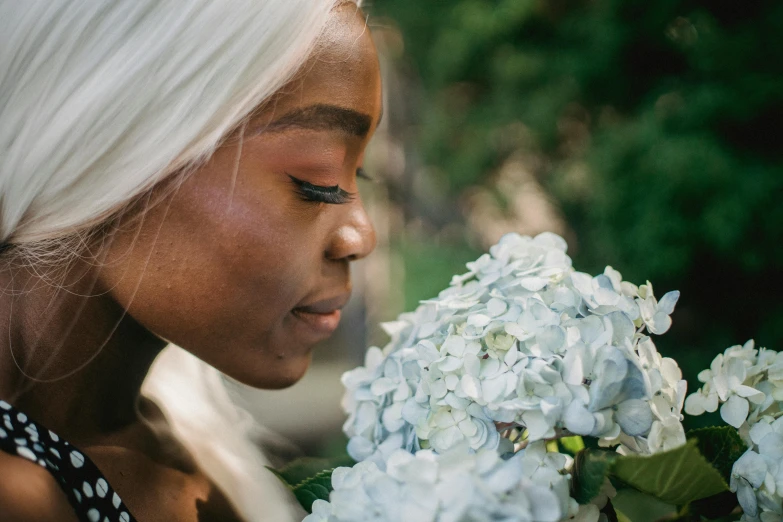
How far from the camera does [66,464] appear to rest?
690mm

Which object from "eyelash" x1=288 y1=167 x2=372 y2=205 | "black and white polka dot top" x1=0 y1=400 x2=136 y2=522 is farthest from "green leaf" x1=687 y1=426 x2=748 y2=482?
"black and white polka dot top" x1=0 y1=400 x2=136 y2=522

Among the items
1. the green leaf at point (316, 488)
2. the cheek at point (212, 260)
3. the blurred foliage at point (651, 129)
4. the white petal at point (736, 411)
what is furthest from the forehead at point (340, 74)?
the blurred foliage at point (651, 129)

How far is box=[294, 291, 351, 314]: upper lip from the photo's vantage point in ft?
2.74

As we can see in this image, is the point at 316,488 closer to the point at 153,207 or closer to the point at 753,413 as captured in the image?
the point at 153,207


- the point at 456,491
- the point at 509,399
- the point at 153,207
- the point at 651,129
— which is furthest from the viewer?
the point at 651,129

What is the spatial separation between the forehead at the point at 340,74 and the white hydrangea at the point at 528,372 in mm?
271

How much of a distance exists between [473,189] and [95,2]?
2.08m

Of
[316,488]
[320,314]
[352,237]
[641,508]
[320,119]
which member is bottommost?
[641,508]

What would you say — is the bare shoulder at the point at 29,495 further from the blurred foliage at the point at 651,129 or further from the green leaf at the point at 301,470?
the blurred foliage at the point at 651,129

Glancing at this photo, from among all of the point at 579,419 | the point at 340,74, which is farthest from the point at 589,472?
the point at 340,74

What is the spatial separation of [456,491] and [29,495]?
1.34ft

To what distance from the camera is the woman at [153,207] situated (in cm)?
69

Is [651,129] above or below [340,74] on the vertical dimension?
below

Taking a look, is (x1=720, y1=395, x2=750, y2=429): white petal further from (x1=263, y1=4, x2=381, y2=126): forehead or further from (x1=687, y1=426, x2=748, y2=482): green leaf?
(x1=263, y1=4, x2=381, y2=126): forehead
